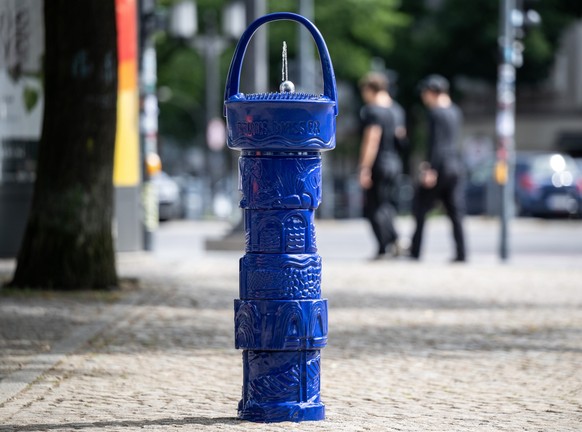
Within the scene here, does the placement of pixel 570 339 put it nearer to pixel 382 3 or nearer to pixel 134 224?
pixel 134 224

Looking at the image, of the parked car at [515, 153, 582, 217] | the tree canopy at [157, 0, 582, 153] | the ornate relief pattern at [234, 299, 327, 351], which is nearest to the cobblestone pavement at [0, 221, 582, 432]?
the ornate relief pattern at [234, 299, 327, 351]

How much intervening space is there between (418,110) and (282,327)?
168 feet

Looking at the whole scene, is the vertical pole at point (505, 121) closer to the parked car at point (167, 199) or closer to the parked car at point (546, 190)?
the parked car at point (546, 190)

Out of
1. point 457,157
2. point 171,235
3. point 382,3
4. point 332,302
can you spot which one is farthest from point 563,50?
point 332,302

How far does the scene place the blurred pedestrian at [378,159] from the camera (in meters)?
17.8

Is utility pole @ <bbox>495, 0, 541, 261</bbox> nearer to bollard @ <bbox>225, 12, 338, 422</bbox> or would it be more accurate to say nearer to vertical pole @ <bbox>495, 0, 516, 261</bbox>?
vertical pole @ <bbox>495, 0, 516, 261</bbox>

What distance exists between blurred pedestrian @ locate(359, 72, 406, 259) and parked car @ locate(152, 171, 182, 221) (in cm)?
1804

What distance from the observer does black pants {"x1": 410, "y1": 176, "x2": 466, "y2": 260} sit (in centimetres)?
1781

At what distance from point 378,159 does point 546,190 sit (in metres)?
18.7

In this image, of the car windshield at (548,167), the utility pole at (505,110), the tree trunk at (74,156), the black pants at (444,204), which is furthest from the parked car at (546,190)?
the tree trunk at (74,156)

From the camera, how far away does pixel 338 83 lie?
5550cm

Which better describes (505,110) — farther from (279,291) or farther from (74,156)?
(279,291)

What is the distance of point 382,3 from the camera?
47.1 m

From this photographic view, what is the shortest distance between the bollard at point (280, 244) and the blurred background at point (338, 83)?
383 inches
